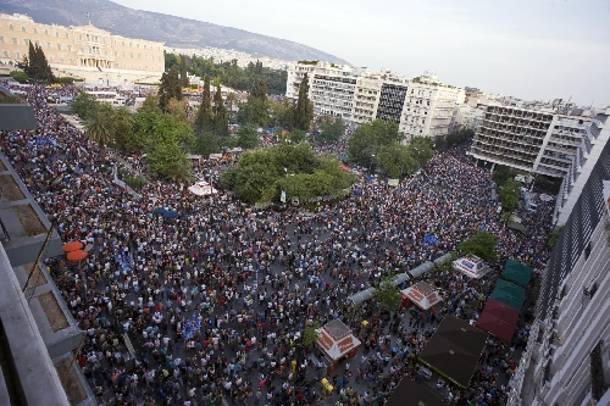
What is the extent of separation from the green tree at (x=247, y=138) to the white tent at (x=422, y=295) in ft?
119

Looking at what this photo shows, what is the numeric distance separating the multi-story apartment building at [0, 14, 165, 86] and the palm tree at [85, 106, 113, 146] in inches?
2333

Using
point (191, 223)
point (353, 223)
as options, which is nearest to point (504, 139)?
point (353, 223)

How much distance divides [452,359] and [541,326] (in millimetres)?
5193

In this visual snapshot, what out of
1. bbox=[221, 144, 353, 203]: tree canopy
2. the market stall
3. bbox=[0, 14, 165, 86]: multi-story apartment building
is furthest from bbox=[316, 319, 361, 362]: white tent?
bbox=[0, 14, 165, 86]: multi-story apartment building

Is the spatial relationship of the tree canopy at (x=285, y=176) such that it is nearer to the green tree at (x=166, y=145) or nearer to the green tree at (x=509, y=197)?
the green tree at (x=166, y=145)

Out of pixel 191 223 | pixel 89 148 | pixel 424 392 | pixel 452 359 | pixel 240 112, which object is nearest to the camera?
pixel 424 392

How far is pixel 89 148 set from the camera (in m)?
39.3

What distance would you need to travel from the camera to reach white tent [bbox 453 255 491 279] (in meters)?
25.7

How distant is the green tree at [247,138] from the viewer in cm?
5234

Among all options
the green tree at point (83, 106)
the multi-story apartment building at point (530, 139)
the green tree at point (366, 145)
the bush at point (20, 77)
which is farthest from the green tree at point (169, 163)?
the multi-story apartment building at point (530, 139)

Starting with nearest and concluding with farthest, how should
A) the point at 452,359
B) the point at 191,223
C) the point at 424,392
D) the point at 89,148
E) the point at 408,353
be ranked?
the point at 424,392 → the point at 452,359 → the point at 408,353 → the point at 191,223 → the point at 89,148

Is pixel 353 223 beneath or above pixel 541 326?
beneath

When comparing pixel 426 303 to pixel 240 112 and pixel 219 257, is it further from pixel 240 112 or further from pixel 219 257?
pixel 240 112

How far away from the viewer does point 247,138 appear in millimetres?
52312
